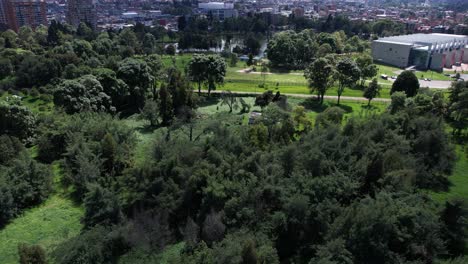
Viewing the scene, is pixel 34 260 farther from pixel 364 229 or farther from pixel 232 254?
pixel 364 229

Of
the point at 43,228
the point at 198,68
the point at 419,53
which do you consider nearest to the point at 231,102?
the point at 198,68

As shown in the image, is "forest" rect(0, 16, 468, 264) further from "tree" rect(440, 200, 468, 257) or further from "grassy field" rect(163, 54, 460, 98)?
"grassy field" rect(163, 54, 460, 98)

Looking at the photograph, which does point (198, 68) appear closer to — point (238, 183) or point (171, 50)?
point (238, 183)

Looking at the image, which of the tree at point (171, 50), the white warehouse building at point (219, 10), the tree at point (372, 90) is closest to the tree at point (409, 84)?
the tree at point (372, 90)

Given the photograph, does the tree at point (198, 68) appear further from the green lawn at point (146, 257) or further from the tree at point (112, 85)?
the green lawn at point (146, 257)

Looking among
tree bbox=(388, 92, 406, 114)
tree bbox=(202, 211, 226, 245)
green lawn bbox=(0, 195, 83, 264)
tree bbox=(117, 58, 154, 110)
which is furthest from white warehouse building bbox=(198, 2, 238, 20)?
tree bbox=(202, 211, 226, 245)
